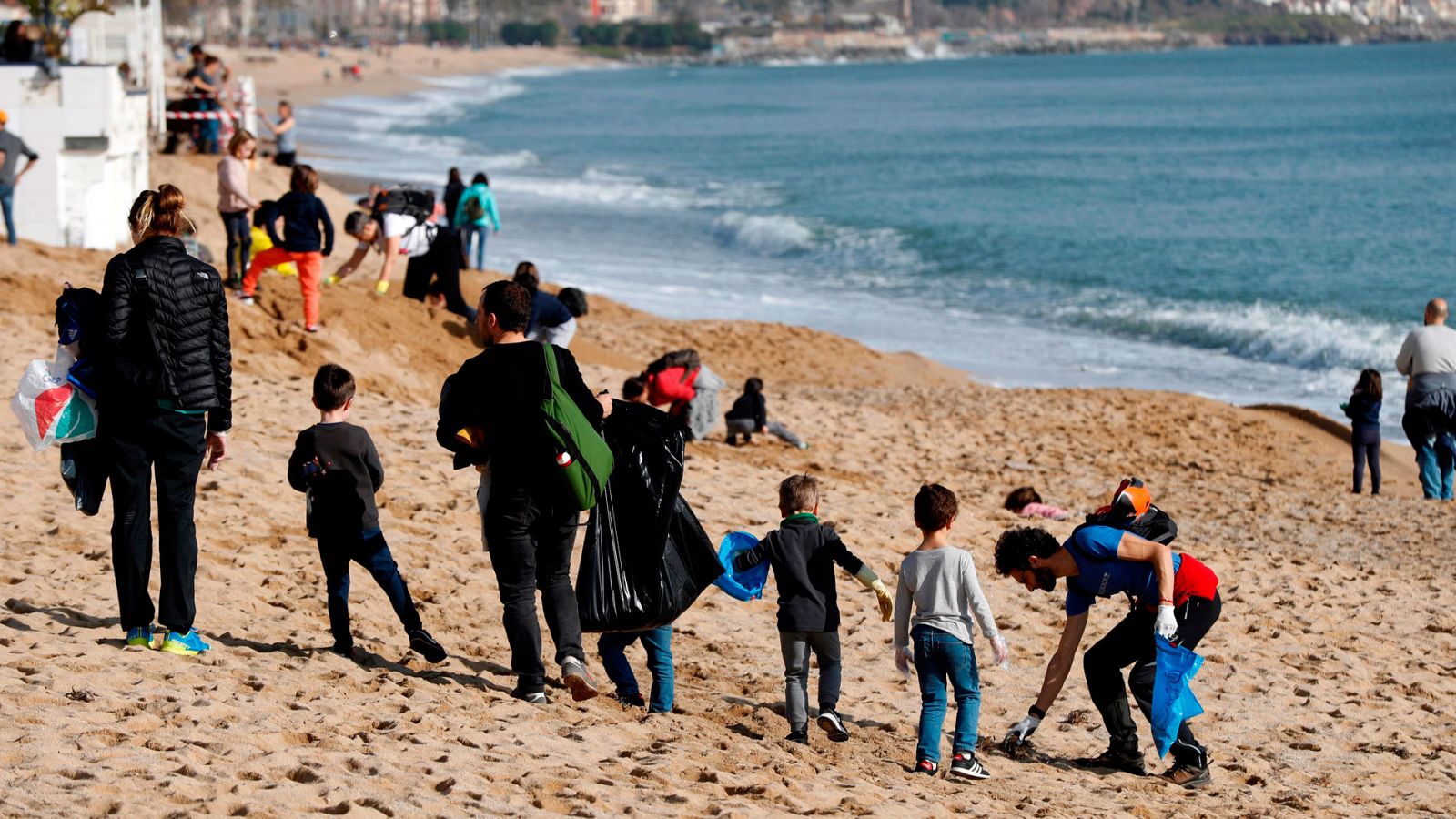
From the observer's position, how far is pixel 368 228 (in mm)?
13812

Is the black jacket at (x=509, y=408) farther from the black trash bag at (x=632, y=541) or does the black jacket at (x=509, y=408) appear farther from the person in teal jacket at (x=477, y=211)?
the person in teal jacket at (x=477, y=211)

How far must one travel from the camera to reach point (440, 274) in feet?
48.0

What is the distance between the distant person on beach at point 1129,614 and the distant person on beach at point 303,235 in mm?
7712

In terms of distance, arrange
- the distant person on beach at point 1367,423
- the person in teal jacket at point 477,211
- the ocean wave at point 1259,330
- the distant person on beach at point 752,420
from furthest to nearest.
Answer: the ocean wave at point 1259,330 < the person in teal jacket at point 477,211 < the distant person on beach at point 1367,423 < the distant person on beach at point 752,420

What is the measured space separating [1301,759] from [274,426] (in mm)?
6862

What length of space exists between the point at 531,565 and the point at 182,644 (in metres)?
1.52

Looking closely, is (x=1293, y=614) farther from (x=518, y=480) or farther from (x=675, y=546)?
(x=518, y=480)


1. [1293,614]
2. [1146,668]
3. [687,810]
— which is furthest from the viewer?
[1293,614]

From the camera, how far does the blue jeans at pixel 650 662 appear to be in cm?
640

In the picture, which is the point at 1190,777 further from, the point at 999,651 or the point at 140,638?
the point at 140,638

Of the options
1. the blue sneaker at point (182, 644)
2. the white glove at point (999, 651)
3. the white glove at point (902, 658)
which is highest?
the white glove at point (999, 651)

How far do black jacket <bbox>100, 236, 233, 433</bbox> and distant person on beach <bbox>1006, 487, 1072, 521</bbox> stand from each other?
692 cm

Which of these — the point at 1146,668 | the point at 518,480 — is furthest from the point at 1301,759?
the point at 518,480

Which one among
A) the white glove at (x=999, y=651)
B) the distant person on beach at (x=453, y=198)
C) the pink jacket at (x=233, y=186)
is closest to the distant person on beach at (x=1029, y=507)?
the white glove at (x=999, y=651)
